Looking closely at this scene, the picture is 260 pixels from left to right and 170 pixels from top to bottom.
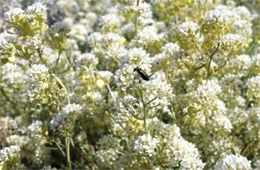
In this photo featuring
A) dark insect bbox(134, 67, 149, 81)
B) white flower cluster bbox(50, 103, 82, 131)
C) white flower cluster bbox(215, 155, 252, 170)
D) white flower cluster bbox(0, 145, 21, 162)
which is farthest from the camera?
white flower cluster bbox(0, 145, 21, 162)

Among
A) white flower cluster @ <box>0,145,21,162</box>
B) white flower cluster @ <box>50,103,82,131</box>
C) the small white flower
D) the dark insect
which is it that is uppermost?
the small white flower

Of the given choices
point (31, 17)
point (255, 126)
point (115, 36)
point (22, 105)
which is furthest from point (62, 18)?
point (255, 126)

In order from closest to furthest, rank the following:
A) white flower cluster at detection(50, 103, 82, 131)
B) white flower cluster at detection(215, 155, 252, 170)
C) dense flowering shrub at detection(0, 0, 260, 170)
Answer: white flower cluster at detection(215, 155, 252, 170)
dense flowering shrub at detection(0, 0, 260, 170)
white flower cluster at detection(50, 103, 82, 131)

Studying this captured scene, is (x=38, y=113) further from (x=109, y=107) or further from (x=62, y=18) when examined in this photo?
(x=62, y=18)

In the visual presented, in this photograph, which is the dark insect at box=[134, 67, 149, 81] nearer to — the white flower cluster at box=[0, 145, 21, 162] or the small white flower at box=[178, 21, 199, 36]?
the small white flower at box=[178, 21, 199, 36]

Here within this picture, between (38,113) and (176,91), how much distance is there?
1070mm

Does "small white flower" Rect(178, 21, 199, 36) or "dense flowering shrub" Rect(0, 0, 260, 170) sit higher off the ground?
"small white flower" Rect(178, 21, 199, 36)

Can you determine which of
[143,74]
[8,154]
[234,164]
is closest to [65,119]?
[8,154]

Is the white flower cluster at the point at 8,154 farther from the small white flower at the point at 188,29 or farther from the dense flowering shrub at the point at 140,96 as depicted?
the small white flower at the point at 188,29

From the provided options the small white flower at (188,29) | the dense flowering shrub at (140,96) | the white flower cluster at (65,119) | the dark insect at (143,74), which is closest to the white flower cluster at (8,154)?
the dense flowering shrub at (140,96)

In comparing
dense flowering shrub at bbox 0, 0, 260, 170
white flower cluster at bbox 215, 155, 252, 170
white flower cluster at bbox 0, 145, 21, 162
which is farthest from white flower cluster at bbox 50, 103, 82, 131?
white flower cluster at bbox 215, 155, 252, 170

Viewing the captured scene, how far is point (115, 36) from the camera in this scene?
2.60 m

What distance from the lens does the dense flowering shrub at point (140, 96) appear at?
1.92 m

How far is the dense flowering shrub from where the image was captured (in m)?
1.92
